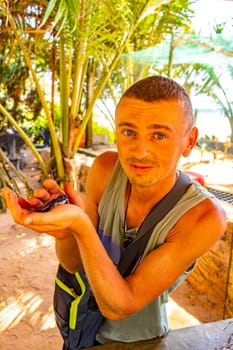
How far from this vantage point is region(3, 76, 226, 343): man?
2.68 feet

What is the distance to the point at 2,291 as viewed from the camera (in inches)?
118

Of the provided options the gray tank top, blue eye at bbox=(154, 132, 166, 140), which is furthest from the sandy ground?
blue eye at bbox=(154, 132, 166, 140)

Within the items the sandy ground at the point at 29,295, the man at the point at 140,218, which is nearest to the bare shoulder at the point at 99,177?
the man at the point at 140,218

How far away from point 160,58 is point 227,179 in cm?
226

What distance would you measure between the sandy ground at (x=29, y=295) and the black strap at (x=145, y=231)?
1755 mm

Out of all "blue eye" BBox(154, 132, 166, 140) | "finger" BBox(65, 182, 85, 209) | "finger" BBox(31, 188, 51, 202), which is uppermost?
"blue eye" BBox(154, 132, 166, 140)

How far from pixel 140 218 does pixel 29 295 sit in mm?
2260

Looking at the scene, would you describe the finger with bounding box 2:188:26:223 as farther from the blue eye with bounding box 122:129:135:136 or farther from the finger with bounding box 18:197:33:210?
the blue eye with bounding box 122:129:135:136

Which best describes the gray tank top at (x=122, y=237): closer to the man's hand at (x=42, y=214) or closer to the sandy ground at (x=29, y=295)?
the man's hand at (x=42, y=214)

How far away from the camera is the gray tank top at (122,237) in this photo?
Answer: 3.10 feet

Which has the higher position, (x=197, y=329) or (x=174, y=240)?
(x=174, y=240)

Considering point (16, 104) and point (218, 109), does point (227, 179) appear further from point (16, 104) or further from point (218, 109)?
point (16, 104)

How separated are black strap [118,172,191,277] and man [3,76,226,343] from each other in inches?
0.8

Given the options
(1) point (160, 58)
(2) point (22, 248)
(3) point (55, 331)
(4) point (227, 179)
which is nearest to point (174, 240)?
(3) point (55, 331)
